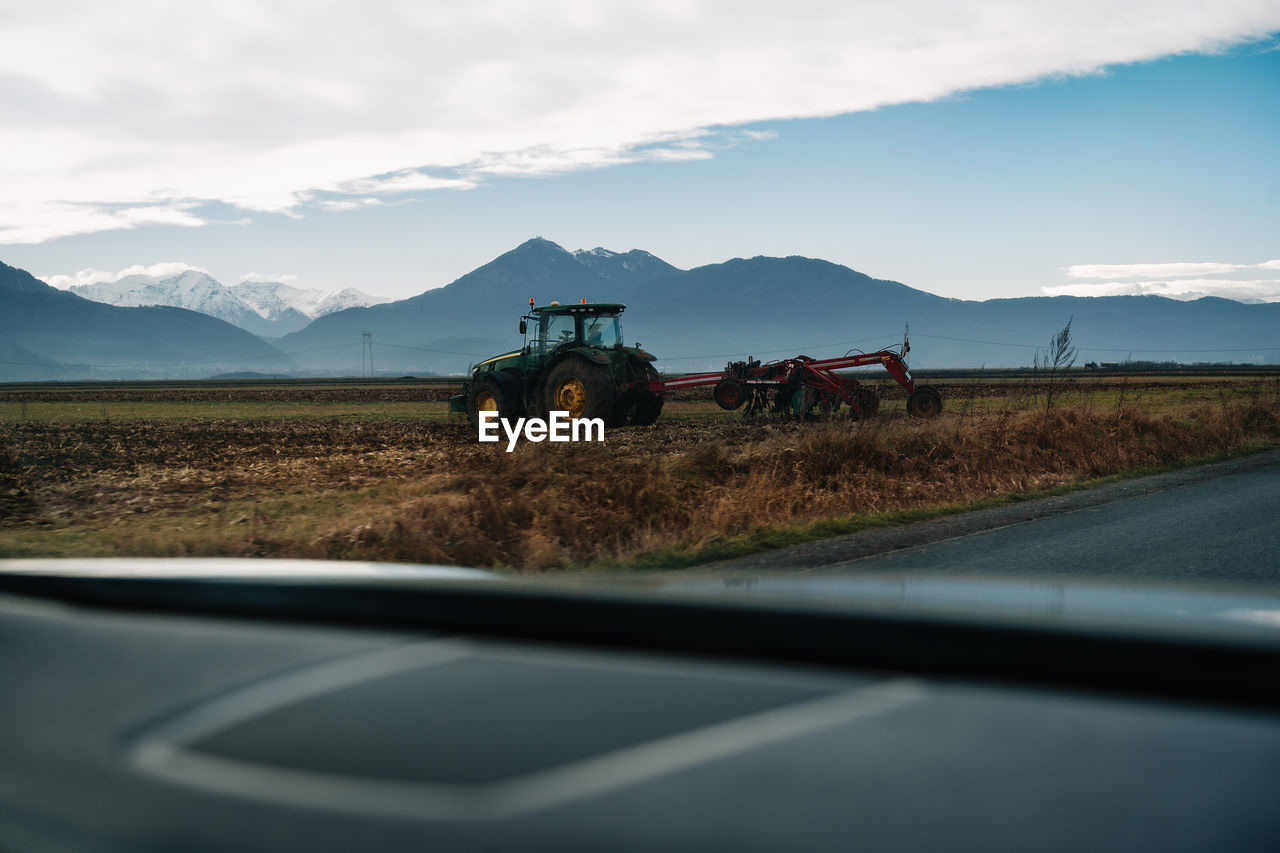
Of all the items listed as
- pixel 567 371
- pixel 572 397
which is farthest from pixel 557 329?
pixel 572 397

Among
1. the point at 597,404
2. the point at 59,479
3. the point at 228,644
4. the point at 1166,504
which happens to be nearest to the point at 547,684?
the point at 228,644

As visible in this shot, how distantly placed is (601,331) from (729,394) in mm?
6057

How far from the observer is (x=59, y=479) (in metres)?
13.9

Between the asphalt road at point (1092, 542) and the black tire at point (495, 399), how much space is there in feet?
41.1

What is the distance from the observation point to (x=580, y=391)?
20.6m

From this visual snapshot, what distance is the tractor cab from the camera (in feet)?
70.7

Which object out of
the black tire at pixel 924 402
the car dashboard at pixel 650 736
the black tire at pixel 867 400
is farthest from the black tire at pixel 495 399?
the car dashboard at pixel 650 736

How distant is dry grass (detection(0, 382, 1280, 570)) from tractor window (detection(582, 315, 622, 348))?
8.25ft

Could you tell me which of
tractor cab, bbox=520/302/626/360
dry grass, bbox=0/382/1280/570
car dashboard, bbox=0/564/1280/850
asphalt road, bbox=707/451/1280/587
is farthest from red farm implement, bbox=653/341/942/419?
car dashboard, bbox=0/564/1280/850

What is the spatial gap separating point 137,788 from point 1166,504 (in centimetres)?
1271

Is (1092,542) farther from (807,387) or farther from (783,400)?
(783,400)

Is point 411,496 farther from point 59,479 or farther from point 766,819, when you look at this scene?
point 766,819

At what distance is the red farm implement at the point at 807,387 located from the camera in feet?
79.8

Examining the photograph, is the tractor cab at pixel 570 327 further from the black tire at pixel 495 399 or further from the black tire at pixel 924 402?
the black tire at pixel 924 402
